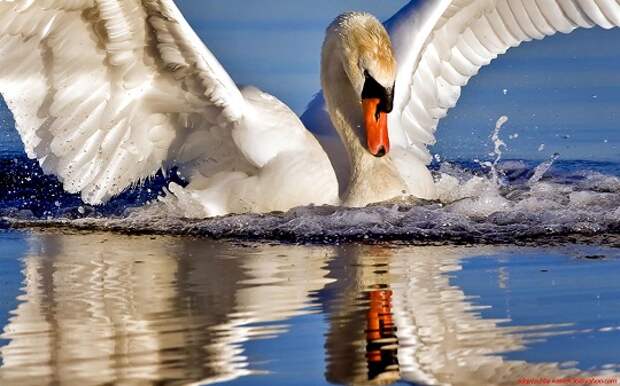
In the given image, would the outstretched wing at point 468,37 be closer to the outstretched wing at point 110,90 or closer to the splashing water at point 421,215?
the splashing water at point 421,215

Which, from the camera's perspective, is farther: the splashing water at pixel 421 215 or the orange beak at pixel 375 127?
the orange beak at pixel 375 127

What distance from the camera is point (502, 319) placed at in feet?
Result: 25.8

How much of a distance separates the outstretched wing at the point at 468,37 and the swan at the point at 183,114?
1.02 meters

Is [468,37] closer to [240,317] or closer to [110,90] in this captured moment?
[110,90]

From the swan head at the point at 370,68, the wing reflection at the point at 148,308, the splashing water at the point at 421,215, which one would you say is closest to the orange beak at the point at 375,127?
the swan head at the point at 370,68

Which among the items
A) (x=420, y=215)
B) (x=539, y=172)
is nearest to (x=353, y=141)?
(x=420, y=215)

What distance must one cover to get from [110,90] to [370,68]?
203 centimetres

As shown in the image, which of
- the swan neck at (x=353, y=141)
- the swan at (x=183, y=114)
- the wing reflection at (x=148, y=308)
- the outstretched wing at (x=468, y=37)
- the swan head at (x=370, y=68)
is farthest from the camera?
the outstretched wing at (x=468, y=37)

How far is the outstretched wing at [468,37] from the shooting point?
1490 cm

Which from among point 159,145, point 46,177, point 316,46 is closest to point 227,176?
point 159,145

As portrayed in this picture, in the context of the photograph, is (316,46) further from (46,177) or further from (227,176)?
(227,176)

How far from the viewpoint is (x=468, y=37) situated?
15172 millimetres

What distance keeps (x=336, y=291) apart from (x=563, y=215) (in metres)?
3.19

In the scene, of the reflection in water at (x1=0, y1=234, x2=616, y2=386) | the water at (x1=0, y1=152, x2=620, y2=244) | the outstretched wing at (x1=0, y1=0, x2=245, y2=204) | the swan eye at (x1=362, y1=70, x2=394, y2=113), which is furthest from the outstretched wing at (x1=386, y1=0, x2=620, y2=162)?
the reflection in water at (x1=0, y1=234, x2=616, y2=386)
